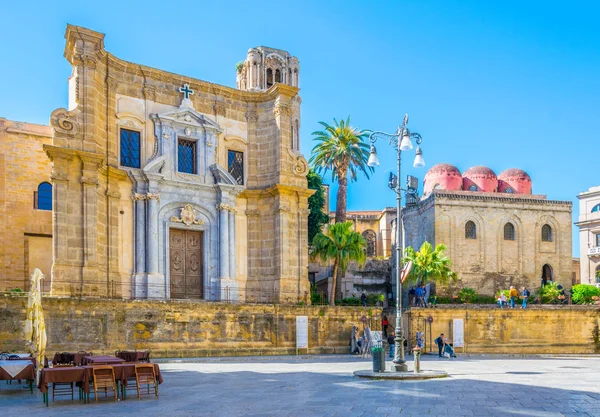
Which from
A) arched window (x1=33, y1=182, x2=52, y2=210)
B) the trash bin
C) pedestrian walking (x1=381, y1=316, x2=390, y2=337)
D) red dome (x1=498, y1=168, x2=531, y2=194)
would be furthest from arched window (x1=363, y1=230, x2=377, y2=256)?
the trash bin

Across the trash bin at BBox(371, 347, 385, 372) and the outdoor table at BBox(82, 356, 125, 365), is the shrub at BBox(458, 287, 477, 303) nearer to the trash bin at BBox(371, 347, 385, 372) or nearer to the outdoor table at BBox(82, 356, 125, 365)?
the trash bin at BBox(371, 347, 385, 372)

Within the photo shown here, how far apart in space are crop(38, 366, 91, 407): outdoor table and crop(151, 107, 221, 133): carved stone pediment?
1925 cm

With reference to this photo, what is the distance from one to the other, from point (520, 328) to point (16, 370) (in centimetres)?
2866

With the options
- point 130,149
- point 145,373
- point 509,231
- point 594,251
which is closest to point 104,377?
point 145,373

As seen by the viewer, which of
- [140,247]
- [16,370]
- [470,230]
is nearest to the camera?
[16,370]

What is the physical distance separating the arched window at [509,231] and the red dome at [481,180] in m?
4.49

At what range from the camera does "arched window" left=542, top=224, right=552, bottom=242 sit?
50678 millimetres

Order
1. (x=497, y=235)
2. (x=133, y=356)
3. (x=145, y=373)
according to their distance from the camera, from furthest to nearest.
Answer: (x=497, y=235) < (x=133, y=356) < (x=145, y=373)

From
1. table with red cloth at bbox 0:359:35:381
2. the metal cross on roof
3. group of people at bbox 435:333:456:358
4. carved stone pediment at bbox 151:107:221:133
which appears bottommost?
group of people at bbox 435:333:456:358

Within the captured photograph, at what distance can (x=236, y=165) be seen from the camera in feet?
113

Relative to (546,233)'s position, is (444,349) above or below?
below

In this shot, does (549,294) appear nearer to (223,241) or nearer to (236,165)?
(236,165)

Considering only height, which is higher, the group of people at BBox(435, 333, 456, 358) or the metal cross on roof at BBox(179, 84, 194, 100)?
the metal cross on roof at BBox(179, 84, 194, 100)

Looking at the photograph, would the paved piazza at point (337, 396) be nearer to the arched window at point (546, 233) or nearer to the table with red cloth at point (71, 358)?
the table with red cloth at point (71, 358)
